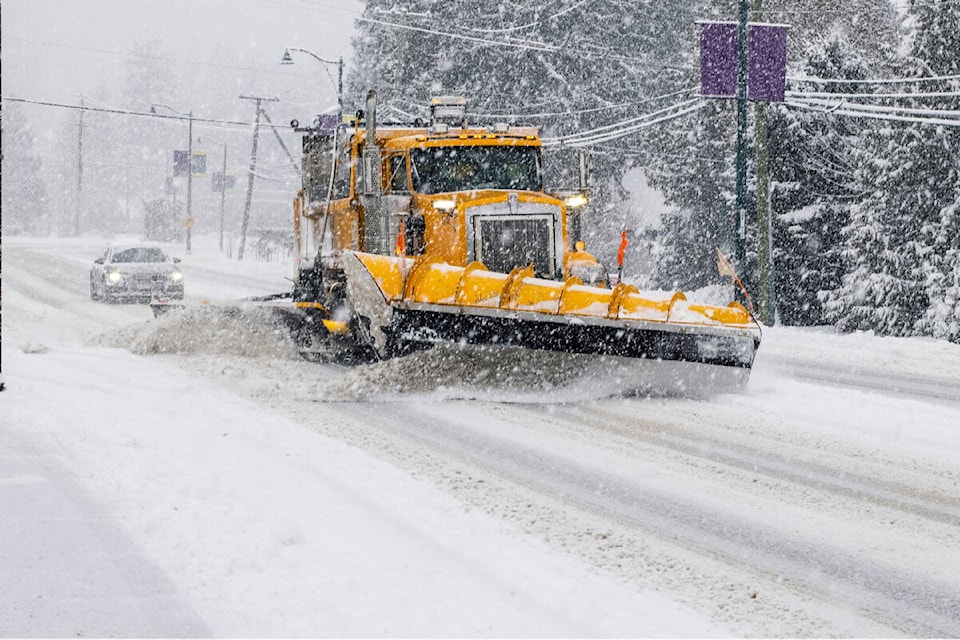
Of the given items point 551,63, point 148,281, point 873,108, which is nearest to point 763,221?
point 873,108

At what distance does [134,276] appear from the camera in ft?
83.2

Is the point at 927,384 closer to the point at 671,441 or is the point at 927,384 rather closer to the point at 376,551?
the point at 671,441

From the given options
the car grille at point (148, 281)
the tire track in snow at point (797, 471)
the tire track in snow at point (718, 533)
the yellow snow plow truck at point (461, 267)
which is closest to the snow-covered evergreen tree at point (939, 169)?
the yellow snow plow truck at point (461, 267)

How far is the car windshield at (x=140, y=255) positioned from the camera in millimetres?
26156

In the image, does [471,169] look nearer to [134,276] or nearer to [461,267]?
[461,267]

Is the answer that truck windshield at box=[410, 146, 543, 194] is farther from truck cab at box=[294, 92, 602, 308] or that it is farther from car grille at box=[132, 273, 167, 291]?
car grille at box=[132, 273, 167, 291]

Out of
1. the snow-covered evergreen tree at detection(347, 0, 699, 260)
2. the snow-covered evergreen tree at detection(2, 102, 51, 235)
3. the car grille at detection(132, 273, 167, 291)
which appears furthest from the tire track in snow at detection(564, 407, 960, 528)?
the snow-covered evergreen tree at detection(2, 102, 51, 235)

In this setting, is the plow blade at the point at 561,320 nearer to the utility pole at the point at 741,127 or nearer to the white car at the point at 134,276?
the utility pole at the point at 741,127

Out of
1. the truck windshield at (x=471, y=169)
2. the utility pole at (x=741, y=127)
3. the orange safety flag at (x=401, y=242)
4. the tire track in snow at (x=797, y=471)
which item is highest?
the utility pole at (x=741, y=127)

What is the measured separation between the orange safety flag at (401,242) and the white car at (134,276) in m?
14.1

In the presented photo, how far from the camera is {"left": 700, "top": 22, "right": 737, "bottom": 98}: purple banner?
925 inches

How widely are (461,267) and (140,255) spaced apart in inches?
699

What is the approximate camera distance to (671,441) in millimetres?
8445

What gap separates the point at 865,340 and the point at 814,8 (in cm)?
2460
